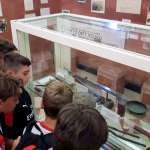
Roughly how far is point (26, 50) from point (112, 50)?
0.78m

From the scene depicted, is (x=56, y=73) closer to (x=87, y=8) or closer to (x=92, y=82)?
(x=92, y=82)

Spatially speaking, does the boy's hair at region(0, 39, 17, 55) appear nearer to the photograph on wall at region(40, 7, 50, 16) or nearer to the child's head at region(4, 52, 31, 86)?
the child's head at region(4, 52, 31, 86)

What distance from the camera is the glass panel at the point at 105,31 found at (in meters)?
0.96

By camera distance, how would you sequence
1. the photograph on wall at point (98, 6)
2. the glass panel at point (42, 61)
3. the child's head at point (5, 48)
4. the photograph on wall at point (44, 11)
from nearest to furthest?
the child's head at point (5, 48) → the glass panel at point (42, 61) → the photograph on wall at point (98, 6) → the photograph on wall at point (44, 11)

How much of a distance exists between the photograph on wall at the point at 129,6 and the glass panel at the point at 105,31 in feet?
1.65

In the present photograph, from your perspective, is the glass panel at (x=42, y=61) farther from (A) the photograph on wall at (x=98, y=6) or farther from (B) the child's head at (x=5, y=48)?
(A) the photograph on wall at (x=98, y=6)

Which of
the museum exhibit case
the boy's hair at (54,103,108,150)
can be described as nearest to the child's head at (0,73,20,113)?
the museum exhibit case

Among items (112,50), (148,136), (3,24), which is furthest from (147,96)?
(3,24)

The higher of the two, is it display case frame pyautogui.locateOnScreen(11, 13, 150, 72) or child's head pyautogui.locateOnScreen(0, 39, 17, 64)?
display case frame pyautogui.locateOnScreen(11, 13, 150, 72)

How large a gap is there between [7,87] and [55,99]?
0.77 feet

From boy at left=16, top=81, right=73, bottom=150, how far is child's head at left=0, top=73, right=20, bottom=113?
6.8 inches

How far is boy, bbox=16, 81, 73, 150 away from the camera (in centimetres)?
79

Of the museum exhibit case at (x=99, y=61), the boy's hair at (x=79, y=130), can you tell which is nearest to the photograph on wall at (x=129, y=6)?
the museum exhibit case at (x=99, y=61)

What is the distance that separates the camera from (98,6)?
6.17 feet
